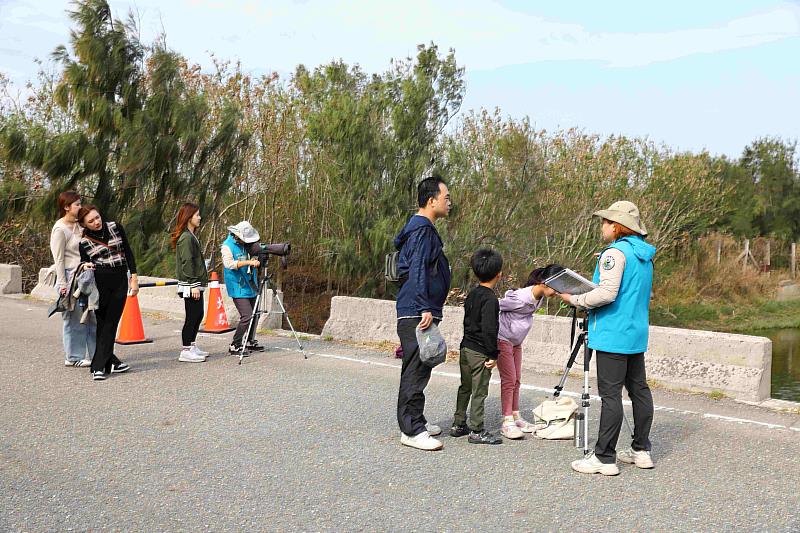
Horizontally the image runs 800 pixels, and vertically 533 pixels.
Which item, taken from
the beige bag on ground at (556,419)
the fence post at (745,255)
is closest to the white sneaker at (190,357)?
the beige bag on ground at (556,419)

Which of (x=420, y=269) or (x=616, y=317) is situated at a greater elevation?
(x=420, y=269)

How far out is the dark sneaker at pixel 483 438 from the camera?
577 centimetres

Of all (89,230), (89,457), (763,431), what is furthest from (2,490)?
(763,431)

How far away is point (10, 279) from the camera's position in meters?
16.2

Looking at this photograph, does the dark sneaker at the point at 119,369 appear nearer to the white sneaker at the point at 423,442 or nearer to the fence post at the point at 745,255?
the white sneaker at the point at 423,442

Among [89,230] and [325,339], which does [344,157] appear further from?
[89,230]

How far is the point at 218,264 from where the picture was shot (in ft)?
65.9

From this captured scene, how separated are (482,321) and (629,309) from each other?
1.09 m

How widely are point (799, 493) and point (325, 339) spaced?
6.75 metres

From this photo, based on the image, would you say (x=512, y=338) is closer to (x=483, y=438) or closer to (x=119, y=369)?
(x=483, y=438)

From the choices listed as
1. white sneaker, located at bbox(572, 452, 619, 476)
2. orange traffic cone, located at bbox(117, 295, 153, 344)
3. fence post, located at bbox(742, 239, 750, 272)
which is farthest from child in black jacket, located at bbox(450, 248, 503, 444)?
fence post, located at bbox(742, 239, 750, 272)

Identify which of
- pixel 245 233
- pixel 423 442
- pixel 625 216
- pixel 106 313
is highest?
pixel 625 216

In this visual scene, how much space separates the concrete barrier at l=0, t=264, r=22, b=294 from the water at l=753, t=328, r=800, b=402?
588 inches

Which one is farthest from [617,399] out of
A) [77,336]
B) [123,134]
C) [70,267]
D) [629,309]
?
[123,134]
